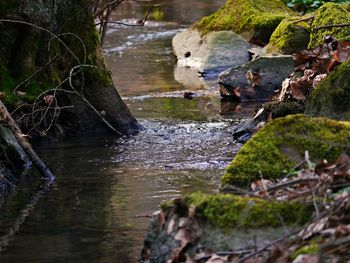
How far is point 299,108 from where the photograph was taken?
10078 millimetres

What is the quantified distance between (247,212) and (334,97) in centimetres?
383

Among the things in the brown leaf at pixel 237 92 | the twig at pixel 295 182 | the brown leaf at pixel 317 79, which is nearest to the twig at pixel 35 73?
the brown leaf at pixel 317 79

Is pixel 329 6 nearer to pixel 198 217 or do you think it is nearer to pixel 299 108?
pixel 299 108

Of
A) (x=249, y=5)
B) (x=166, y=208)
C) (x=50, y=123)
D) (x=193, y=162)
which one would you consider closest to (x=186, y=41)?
(x=249, y=5)

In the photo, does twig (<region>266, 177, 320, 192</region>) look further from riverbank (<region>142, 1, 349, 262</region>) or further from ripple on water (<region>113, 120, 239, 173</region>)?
ripple on water (<region>113, 120, 239, 173</region>)

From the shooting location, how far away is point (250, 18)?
59.0 ft

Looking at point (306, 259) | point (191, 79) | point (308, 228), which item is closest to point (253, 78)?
point (191, 79)

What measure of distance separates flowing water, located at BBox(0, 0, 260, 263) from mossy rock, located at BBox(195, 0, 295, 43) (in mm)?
2094

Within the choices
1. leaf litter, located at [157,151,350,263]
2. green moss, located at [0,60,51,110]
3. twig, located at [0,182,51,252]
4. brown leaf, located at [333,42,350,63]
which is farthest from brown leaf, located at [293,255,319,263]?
green moss, located at [0,60,51,110]

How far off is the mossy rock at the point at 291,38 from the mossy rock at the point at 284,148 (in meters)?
8.59

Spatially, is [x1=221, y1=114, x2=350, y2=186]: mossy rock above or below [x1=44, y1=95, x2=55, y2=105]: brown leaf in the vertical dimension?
above

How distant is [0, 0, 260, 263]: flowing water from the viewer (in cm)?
663

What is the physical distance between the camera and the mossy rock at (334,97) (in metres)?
8.84

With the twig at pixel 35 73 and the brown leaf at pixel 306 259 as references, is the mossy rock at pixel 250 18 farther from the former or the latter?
the brown leaf at pixel 306 259
